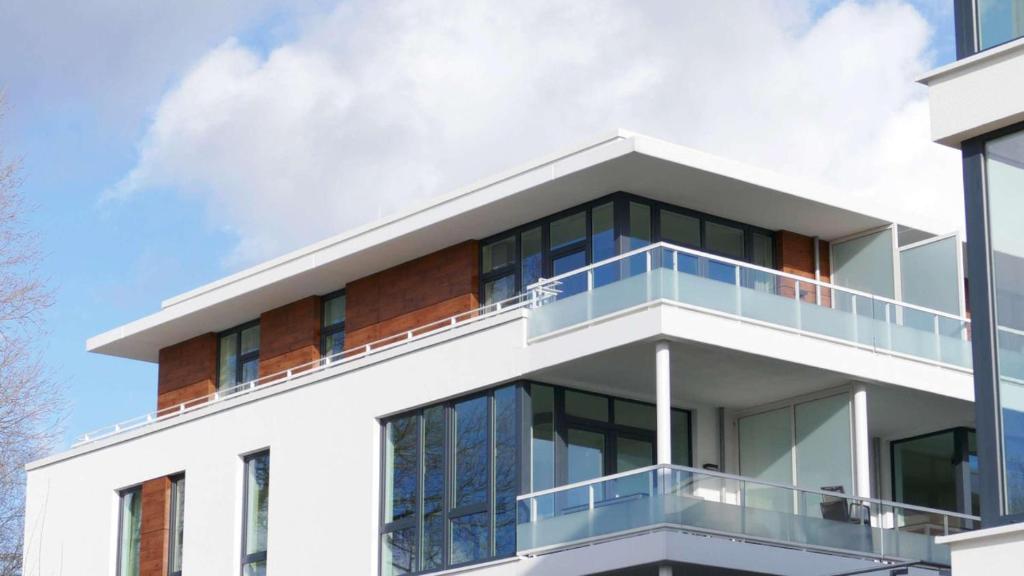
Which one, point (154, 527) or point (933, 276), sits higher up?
point (933, 276)

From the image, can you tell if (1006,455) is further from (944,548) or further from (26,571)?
(26,571)

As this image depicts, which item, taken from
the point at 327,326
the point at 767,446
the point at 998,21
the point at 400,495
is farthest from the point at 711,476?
the point at 327,326

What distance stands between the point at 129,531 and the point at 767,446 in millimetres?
12316

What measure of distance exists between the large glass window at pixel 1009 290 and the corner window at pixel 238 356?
67.9 ft

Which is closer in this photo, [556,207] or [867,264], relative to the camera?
[556,207]

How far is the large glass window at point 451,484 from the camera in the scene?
24.5 meters

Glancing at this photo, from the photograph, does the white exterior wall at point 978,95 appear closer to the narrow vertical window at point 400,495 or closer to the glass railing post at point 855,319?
the glass railing post at point 855,319

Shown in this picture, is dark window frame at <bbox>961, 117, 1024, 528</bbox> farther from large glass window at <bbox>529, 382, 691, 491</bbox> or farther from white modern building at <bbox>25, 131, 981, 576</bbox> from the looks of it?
large glass window at <bbox>529, 382, 691, 491</bbox>

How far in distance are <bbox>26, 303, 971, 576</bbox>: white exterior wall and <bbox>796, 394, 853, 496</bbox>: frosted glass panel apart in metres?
0.88

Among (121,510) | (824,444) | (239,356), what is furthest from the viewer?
(239,356)

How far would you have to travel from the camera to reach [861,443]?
2480 cm

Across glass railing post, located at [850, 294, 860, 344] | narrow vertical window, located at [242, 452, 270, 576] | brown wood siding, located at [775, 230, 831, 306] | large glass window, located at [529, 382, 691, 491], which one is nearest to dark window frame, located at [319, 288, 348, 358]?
narrow vertical window, located at [242, 452, 270, 576]

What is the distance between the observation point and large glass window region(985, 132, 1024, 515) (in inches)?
503

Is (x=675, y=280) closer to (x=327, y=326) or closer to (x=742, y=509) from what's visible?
(x=742, y=509)
